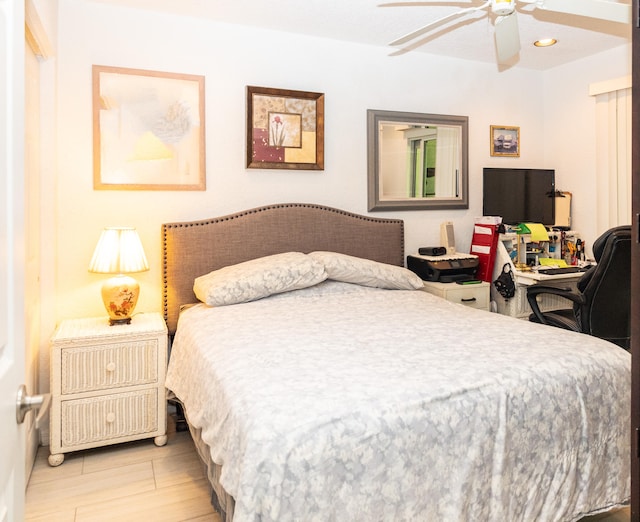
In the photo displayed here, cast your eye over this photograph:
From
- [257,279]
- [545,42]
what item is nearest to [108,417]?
[257,279]

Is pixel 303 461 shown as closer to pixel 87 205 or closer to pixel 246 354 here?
pixel 246 354

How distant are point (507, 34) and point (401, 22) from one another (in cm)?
102

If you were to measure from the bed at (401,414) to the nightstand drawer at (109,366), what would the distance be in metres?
0.16

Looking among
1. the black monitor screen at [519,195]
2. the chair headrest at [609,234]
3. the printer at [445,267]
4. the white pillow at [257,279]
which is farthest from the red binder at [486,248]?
the white pillow at [257,279]

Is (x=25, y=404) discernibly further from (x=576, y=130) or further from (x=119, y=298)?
(x=576, y=130)

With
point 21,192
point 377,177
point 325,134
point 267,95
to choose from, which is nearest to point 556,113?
point 377,177

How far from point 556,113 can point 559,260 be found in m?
1.32

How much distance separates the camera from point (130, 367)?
260 cm

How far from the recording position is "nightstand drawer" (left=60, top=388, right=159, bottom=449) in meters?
2.50

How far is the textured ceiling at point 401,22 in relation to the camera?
2922 mm

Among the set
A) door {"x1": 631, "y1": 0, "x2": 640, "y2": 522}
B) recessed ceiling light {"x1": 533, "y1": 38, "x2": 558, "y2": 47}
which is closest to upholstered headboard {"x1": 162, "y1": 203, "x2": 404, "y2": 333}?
recessed ceiling light {"x1": 533, "y1": 38, "x2": 558, "y2": 47}

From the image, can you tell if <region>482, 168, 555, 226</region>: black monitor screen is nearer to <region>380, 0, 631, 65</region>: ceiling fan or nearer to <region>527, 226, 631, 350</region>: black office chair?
<region>527, 226, 631, 350</region>: black office chair

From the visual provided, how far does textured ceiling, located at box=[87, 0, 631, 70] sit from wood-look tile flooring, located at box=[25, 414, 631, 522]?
2567 mm

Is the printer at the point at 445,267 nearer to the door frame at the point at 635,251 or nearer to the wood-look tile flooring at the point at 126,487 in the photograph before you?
the wood-look tile flooring at the point at 126,487
